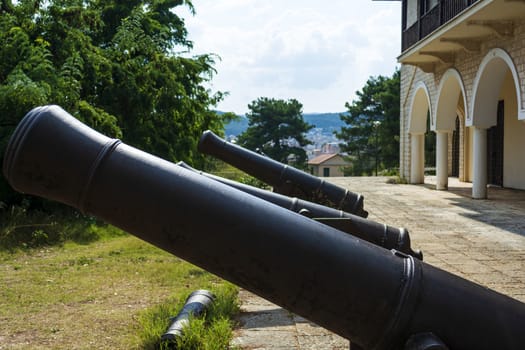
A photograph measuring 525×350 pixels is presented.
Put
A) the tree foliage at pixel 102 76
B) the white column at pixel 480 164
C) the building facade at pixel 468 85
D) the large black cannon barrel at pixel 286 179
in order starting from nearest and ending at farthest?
the large black cannon barrel at pixel 286 179 → the tree foliage at pixel 102 76 → the building facade at pixel 468 85 → the white column at pixel 480 164

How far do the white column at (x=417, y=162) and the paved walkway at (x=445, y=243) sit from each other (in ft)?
9.85

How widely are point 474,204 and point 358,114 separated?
32514 mm

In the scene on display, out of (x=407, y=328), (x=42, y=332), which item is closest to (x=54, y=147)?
(x=407, y=328)

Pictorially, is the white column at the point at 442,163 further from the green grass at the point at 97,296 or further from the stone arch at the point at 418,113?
the green grass at the point at 97,296

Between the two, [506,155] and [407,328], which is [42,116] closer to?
[407,328]

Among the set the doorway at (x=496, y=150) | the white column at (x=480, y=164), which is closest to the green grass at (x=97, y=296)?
the white column at (x=480, y=164)

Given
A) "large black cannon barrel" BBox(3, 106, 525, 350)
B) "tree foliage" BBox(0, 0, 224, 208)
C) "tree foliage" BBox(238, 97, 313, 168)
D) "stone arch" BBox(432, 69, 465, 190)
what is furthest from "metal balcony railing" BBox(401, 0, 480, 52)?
"tree foliage" BBox(238, 97, 313, 168)

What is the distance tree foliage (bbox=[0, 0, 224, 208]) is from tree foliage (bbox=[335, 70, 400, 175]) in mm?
23956

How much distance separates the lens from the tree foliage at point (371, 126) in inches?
1485

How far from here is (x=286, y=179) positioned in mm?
6195

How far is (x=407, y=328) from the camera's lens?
2092mm

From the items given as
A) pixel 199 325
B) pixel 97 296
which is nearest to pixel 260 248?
pixel 199 325

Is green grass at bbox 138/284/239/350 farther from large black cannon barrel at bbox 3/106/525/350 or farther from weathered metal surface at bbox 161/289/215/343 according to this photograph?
large black cannon barrel at bbox 3/106/525/350

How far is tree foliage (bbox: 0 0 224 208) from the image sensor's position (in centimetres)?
955
